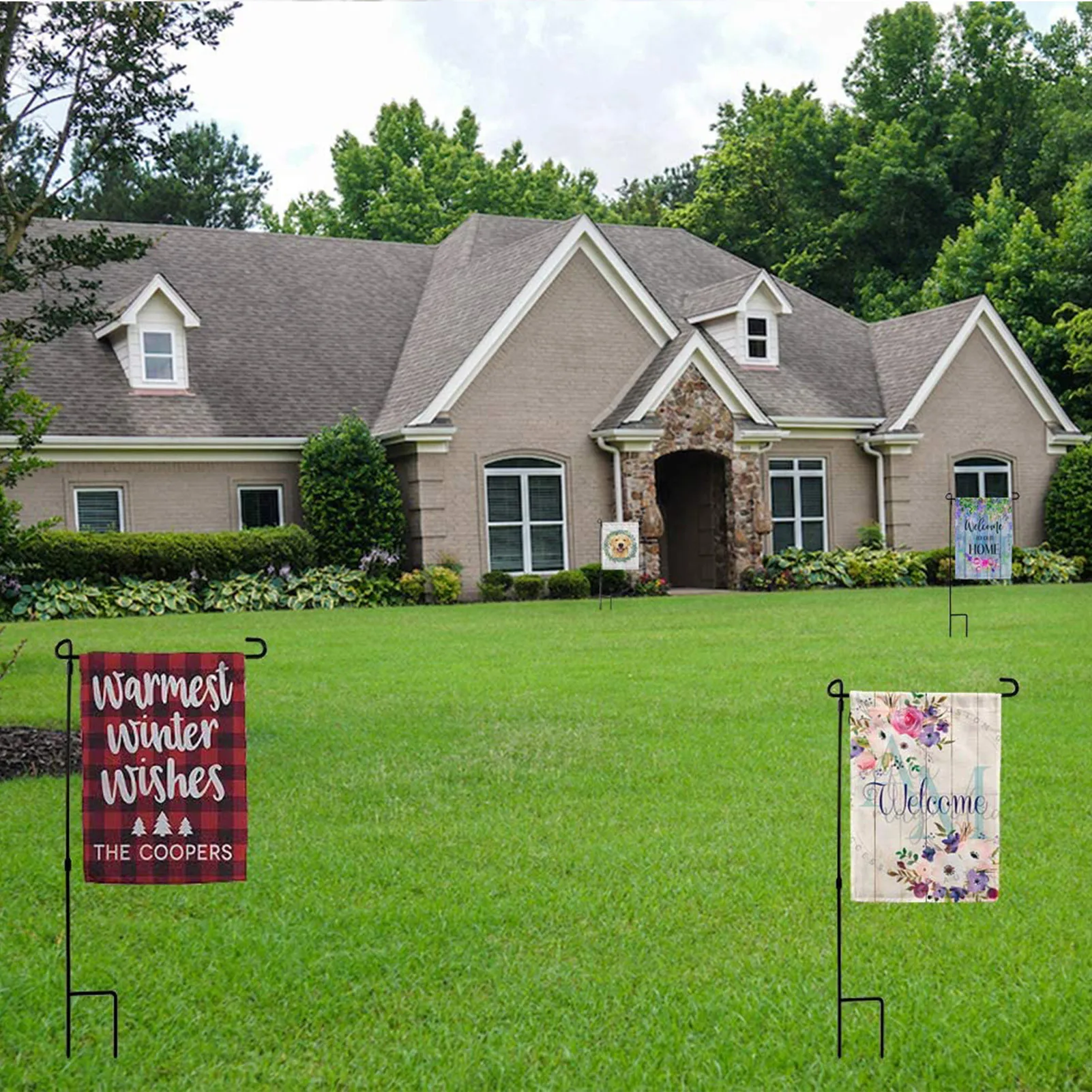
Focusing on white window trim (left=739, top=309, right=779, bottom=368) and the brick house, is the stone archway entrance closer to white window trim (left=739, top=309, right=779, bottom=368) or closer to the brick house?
the brick house

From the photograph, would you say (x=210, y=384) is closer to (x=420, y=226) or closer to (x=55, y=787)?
(x=55, y=787)

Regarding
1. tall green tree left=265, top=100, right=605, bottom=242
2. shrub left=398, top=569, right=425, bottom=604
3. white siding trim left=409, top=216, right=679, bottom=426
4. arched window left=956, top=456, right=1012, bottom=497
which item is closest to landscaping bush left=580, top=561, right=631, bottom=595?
shrub left=398, top=569, right=425, bottom=604

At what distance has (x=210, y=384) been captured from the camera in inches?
1060

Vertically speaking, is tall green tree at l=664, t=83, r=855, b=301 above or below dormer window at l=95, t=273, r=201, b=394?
above

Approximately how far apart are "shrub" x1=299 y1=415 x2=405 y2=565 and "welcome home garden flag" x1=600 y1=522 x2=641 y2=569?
13.7 ft

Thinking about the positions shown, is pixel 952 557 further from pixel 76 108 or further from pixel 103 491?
pixel 76 108

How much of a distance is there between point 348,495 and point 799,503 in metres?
10.2

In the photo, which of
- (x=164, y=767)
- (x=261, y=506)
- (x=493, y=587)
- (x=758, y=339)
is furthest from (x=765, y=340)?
(x=164, y=767)

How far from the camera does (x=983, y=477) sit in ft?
105

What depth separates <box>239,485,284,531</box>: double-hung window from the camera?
26562 mm

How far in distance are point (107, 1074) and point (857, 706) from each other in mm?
2744

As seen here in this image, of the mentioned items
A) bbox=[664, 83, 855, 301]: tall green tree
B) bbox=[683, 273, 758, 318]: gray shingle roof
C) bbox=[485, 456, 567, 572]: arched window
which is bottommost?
bbox=[485, 456, 567, 572]: arched window

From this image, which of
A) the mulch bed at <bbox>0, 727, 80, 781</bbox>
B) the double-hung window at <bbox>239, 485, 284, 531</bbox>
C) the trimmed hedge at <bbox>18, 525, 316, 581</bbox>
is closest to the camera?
the mulch bed at <bbox>0, 727, 80, 781</bbox>

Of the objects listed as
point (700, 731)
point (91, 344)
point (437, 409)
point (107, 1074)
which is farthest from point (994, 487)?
point (107, 1074)
